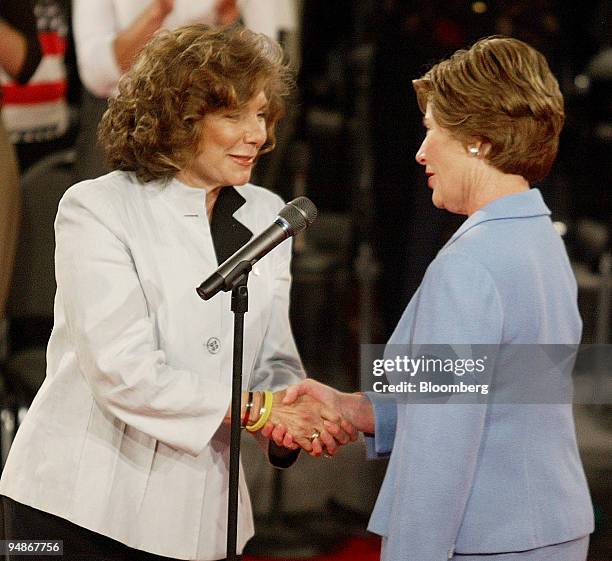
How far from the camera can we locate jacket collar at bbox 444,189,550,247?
77.1 inches

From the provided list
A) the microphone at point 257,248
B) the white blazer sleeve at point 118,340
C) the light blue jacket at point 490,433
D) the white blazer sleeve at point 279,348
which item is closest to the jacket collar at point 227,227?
the white blazer sleeve at point 279,348

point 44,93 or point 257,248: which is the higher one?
point 44,93

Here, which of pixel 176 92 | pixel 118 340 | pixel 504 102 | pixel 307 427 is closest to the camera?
pixel 504 102

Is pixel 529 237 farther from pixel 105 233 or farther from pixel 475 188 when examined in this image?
pixel 105 233

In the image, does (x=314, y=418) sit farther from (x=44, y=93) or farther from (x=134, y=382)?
(x=44, y=93)

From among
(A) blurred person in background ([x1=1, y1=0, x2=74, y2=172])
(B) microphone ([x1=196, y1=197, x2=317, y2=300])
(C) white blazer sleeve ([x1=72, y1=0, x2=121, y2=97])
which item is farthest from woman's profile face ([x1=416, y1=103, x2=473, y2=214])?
(A) blurred person in background ([x1=1, y1=0, x2=74, y2=172])

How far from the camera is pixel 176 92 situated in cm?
220

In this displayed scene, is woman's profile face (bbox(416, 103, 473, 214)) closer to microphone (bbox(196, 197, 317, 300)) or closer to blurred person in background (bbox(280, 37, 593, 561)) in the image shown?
blurred person in background (bbox(280, 37, 593, 561))

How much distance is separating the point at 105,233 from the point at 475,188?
2.52 ft

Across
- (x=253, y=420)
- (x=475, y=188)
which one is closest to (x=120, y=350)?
(x=253, y=420)

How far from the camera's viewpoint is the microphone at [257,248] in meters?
1.84

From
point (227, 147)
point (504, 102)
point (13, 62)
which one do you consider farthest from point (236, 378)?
point (13, 62)

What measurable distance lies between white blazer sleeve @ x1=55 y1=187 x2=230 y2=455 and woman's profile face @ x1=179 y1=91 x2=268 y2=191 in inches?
10.0

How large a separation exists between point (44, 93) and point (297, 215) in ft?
7.50
